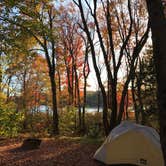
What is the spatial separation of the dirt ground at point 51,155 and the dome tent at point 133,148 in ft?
1.58

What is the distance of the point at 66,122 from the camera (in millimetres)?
25688

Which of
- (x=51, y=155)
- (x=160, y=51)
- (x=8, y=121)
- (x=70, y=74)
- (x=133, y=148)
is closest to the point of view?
(x=160, y=51)

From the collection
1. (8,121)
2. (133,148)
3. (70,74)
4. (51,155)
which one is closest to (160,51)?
(133,148)

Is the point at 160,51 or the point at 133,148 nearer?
the point at 160,51

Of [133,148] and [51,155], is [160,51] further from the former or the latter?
[51,155]

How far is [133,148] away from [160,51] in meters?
5.40

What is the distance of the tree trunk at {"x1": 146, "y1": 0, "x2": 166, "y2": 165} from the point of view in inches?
147

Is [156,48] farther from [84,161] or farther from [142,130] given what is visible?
[84,161]

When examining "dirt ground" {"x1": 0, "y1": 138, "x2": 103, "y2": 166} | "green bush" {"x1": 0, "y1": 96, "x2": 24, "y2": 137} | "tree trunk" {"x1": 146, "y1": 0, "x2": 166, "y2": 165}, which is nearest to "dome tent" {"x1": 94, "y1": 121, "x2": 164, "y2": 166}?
"dirt ground" {"x1": 0, "y1": 138, "x2": 103, "y2": 166}

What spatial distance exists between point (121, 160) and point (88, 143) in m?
3.60

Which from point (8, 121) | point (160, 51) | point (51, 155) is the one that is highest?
point (160, 51)

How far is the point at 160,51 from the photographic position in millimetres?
3830

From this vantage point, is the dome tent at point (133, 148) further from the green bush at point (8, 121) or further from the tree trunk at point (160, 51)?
the green bush at point (8, 121)

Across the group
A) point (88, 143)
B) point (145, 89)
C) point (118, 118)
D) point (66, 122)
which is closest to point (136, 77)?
point (145, 89)
